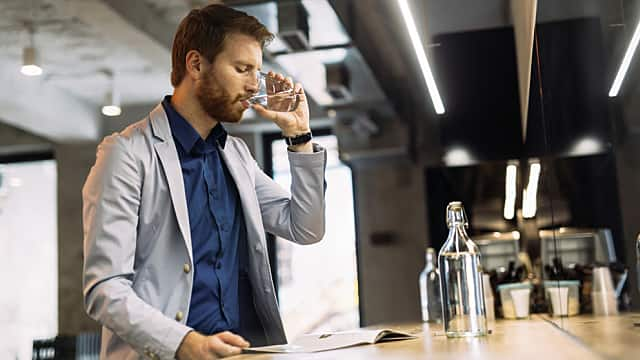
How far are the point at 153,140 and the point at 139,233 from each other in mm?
205

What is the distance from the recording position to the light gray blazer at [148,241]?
1.53 metres

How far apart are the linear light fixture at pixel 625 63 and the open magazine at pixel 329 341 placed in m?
0.64

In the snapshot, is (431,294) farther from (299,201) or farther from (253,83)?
(253,83)

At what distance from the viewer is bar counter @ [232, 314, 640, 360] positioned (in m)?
1.00

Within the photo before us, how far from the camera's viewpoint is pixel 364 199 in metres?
→ 6.75

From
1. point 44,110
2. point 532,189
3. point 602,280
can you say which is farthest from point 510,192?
point 44,110

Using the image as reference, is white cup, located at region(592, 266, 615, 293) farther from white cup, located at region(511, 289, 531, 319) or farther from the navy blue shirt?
white cup, located at region(511, 289, 531, 319)

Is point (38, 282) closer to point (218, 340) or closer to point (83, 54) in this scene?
point (83, 54)

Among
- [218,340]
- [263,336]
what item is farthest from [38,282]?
[218,340]

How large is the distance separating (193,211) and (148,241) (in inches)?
5.0

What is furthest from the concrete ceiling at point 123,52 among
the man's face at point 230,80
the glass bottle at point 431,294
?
the man's face at point 230,80

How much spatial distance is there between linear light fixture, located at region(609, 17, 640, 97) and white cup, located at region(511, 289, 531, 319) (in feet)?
6.82

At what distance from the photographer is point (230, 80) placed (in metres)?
1.82

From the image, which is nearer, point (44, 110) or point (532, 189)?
point (532, 189)
